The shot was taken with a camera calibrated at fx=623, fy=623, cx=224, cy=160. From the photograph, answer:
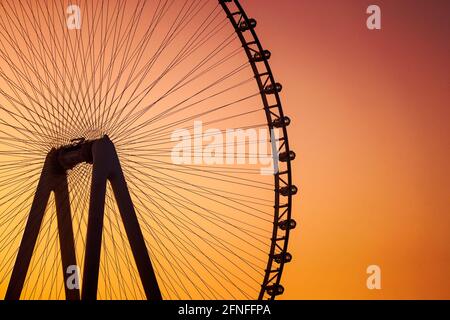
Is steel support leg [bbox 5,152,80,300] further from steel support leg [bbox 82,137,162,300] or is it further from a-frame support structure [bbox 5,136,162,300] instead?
steel support leg [bbox 82,137,162,300]

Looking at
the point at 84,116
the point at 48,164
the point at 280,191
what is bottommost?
the point at 280,191

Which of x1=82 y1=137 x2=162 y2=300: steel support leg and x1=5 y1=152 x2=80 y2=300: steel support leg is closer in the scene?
x1=82 y1=137 x2=162 y2=300: steel support leg

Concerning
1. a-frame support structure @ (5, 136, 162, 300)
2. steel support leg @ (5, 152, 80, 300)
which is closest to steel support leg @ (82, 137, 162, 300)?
a-frame support structure @ (5, 136, 162, 300)

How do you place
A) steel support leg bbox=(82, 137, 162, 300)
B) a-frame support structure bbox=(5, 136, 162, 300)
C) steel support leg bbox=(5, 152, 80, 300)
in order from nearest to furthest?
1. a-frame support structure bbox=(5, 136, 162, 300)
2. steel support leg bbox=(82, 137, 162, 300)
3. steel support leg bbox=(5, 152, 80, 300)

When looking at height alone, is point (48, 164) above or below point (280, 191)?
above

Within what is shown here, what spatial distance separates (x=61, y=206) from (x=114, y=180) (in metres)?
1.36

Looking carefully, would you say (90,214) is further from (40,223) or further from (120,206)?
(40,223)

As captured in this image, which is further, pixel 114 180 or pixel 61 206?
pixel 61 206

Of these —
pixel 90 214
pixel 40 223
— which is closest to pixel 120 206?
pixel 90 214

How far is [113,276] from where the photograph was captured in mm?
15570

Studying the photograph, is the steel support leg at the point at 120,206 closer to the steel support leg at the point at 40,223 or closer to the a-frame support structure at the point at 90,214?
the a-frame support structure at the point at 90,214
